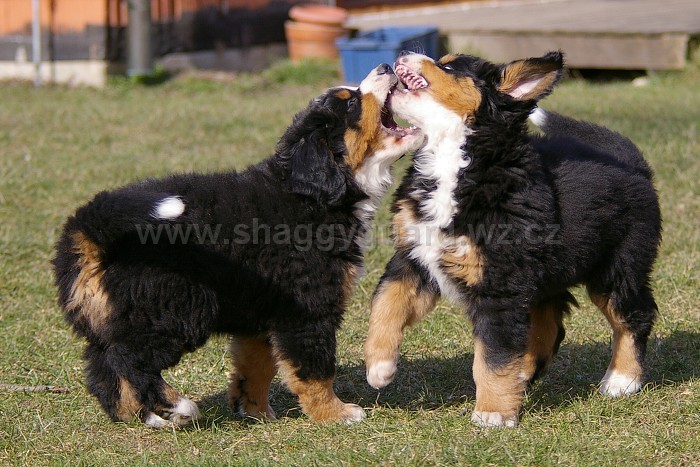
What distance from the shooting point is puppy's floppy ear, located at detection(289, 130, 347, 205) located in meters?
3.77

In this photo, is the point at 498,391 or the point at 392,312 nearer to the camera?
the point at 498,391

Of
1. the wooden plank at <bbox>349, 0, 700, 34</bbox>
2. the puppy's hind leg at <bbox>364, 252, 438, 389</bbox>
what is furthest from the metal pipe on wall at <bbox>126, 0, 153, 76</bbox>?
the puppy's hind leg at <bbox>364, 252, 438, 389</bbox>

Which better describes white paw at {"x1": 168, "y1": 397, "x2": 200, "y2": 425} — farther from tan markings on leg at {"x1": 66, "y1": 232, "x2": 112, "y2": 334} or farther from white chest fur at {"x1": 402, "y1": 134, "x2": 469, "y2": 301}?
white chest fur at {"x1": 402, "y1": 134, "x2": 469, "y2": 301}

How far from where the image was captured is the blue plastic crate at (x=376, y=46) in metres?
10.8

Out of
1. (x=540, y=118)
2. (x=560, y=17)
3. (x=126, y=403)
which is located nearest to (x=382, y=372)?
(x=126, y=403)

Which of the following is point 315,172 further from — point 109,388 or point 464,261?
point 109,388

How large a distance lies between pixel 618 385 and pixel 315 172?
1.60m

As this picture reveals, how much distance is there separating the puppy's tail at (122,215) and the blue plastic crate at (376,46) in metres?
7.27

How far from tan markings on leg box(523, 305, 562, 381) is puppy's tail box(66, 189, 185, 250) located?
1743 mm

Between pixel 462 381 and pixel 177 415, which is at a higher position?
pixel 177 415

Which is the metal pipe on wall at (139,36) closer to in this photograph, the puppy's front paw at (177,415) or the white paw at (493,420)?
the puppy's front paw at (177,415)

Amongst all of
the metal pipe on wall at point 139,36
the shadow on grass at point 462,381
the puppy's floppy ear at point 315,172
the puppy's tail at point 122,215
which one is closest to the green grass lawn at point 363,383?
the shadow on grass at point 462,381

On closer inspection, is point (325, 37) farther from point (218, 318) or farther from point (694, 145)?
point (218, 318)

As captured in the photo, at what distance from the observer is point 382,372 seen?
12.6ft
